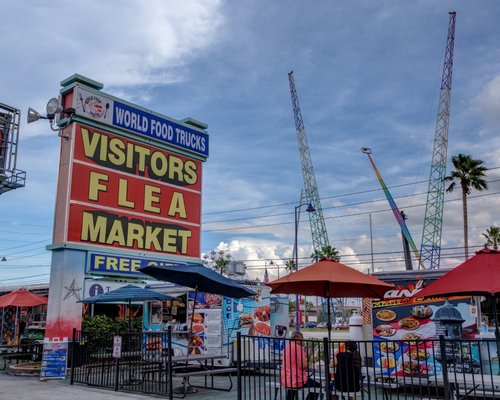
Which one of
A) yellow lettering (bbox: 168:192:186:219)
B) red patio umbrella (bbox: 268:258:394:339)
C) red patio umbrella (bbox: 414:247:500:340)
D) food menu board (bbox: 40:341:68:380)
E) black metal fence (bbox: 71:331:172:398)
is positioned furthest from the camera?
yellow lettering (bbox: 168:192:186:219)

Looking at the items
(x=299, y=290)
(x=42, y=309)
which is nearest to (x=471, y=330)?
(x=299, y=290)

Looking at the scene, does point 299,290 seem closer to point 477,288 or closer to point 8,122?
point 477,288

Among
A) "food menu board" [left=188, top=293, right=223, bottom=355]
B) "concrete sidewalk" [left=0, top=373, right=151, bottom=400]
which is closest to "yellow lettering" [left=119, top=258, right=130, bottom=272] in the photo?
"food menu board" [left=188, top=293, right=223, bottom=355]

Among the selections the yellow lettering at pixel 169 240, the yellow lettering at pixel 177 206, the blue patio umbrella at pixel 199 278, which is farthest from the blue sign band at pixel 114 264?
the blue patio umbrella at pixel 199 278

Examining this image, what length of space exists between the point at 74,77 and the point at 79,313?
7.67 metres

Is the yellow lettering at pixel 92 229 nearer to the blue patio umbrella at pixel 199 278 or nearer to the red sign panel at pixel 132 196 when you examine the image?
the red sign panel at pixel 132 196

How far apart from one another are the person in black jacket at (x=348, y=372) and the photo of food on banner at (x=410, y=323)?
14.0 ft

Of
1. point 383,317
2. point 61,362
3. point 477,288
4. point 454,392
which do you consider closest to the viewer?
point 477,288

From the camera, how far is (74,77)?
687 inches

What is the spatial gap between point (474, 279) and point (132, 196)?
13.7 meters

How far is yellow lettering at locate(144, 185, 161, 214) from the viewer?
1969 centimetres

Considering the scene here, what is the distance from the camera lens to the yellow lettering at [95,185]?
1758 cm

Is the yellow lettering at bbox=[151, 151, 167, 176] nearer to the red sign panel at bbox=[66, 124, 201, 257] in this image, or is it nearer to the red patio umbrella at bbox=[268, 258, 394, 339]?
the red sign panel at bbox=[66, 124, 201, 257]

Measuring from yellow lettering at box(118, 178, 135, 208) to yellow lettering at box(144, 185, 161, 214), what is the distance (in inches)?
31.4
